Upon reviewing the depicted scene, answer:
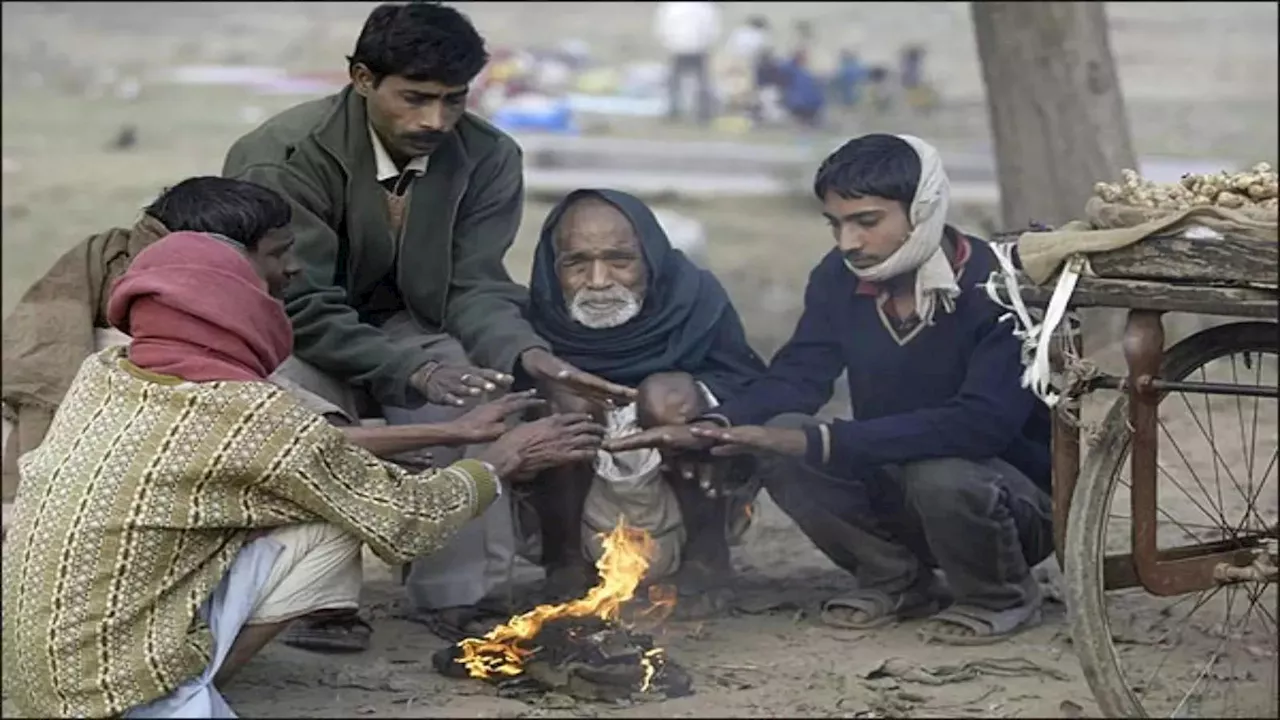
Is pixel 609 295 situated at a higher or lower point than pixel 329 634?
higher

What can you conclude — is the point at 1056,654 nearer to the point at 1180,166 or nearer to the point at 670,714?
the point at 670,714

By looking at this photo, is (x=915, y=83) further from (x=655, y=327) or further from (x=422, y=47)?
(x=422, y=47)

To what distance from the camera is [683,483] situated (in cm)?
630

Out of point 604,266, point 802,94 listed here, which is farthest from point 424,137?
point 802,94

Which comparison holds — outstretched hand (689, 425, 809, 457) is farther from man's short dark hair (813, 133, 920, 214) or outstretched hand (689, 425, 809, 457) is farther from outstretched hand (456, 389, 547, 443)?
man's short dark hair (813, 133, 920, 214)

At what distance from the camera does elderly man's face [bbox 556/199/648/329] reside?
6355 mm

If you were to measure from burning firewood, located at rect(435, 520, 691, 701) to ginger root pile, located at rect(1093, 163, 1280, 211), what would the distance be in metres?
1.84

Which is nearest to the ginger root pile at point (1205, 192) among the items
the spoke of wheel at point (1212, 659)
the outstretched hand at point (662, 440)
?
the spoke of wheel at point (1212, 659)

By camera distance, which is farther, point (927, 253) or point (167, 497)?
point (927, 253)

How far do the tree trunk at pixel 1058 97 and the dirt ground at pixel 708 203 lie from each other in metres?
1.28

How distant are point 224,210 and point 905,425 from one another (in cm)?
208

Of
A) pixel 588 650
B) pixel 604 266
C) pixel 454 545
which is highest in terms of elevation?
pixel 604 266

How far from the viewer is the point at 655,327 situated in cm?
634

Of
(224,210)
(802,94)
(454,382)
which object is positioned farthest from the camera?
(802,94)
